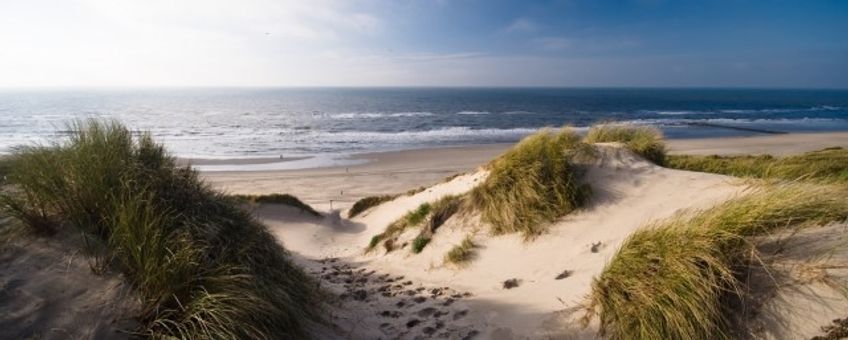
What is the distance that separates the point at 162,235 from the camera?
4102 millimetres

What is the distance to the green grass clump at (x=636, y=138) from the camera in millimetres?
9977

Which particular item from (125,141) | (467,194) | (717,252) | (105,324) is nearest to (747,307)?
(717,252)

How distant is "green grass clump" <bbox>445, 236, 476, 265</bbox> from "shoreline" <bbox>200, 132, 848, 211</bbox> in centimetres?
934

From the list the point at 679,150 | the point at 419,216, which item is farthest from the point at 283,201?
the point at 679,150

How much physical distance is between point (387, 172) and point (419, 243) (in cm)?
1631

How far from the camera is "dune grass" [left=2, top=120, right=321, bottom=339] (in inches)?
145

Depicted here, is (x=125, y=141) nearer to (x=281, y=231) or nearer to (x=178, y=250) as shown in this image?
(x=178, y=250)

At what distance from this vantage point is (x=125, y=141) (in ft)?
17.4

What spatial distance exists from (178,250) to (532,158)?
243 inches

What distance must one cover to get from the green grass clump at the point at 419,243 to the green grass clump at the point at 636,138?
4123 mm

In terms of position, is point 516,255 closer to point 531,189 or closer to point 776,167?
point 531,189

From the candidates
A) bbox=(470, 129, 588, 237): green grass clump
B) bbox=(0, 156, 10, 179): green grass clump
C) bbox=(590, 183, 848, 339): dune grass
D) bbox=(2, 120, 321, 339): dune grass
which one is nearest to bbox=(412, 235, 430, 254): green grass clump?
bbox=(470, 129, 588, 237): green grass clump

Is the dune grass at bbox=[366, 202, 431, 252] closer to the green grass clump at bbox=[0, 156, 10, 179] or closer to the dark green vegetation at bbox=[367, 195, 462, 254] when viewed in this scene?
the dark green vegetation at bbox=[367, 195, 462, 254]

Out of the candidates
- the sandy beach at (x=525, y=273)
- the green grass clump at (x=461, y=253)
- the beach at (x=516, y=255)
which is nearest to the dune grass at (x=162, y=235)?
the beach at (x=516, y=255)
